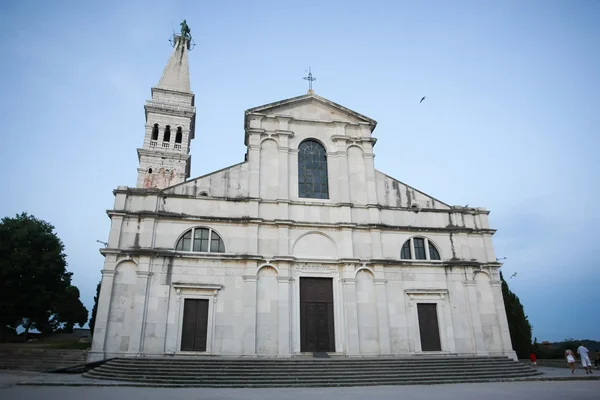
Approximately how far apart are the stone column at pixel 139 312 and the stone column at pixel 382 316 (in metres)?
11.2

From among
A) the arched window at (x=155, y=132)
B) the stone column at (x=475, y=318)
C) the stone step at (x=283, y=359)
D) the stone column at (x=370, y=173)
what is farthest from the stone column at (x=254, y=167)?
the arched window at (x=155, y=132)

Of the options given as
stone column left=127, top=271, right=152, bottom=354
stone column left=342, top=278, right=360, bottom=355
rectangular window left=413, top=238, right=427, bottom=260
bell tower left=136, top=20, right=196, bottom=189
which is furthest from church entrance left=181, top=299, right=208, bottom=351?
bell tower left=136, top=20, right=196, bottom=189

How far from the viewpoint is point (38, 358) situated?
2069cm

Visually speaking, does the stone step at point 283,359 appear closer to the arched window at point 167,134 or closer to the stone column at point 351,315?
the stone column at point 351,315

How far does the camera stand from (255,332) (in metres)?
17.9

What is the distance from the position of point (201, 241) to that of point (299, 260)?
5081 millimetres

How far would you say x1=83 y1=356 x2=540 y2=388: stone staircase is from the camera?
13859 millimetres

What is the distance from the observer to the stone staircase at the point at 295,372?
1386 centimetres

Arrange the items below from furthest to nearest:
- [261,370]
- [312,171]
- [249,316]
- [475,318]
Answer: [312,171] < [475,318] < [249,316] < [261,370]

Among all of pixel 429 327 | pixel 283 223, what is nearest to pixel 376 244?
pixel 429 327

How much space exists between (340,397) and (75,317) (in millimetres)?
46061

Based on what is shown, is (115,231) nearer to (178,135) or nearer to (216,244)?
(216,244)

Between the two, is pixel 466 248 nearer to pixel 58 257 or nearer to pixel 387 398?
pixel 387 398

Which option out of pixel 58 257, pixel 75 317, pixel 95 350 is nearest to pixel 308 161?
pixel 95 350
